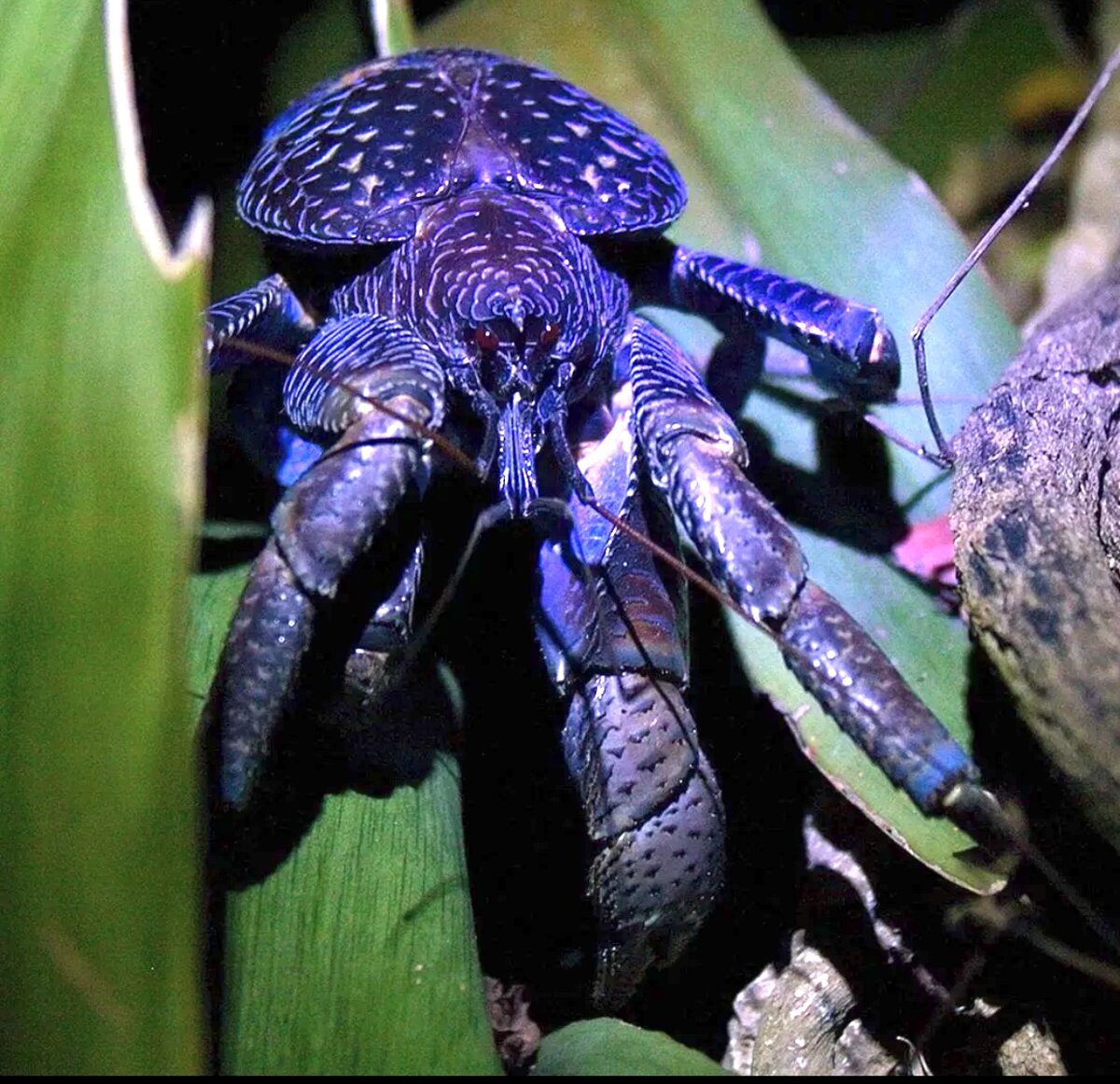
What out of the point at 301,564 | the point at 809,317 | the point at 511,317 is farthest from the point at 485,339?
the point at 809,317


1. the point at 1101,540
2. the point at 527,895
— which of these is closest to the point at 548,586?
the point at 527,895

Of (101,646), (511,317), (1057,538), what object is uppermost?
(1057,538)

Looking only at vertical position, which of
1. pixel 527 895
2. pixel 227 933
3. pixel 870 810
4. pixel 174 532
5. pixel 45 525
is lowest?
pixel 527 895

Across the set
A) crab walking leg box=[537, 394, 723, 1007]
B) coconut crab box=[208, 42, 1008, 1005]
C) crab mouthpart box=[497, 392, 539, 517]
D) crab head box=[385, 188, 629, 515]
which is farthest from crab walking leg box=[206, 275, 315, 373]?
crab walking leg box=[537, 394, 723, 1007]

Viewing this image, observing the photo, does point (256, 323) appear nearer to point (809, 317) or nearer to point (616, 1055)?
point (809, 317)

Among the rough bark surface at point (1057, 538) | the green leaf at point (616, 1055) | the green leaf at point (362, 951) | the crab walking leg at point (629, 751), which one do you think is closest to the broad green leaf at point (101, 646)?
the green leaf at point (362, 951)

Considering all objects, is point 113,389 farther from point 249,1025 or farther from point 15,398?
point 249,1025

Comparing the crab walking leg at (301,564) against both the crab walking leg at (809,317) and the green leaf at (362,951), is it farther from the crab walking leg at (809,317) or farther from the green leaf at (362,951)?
the crab walking leg at (809,317)
